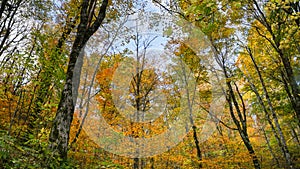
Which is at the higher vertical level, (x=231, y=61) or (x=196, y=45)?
(x=196, y=45)

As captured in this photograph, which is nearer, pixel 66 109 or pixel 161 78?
pixel 66 109

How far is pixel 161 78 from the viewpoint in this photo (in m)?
13.6

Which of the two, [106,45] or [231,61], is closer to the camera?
[231,61]

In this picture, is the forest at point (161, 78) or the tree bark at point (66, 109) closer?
the tree bark at point (66, 109)

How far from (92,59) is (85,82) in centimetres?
151

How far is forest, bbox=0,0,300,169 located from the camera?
601 cm

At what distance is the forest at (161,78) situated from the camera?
6.01m

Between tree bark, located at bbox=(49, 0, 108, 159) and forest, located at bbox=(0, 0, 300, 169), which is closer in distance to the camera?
tree bark, located at bbox=(49, 0, 108, 159)

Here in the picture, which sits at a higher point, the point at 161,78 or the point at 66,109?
the point at 161,78

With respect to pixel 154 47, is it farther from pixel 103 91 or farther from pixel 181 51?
pixel 103 91

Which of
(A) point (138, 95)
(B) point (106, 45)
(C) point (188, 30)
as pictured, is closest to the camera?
(C) point (188, 30)

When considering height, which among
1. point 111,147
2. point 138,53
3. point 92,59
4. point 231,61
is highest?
point 138,53

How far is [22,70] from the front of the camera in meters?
4.35

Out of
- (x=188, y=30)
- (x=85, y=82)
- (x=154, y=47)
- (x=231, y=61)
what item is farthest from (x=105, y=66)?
(x=231, y=61)
